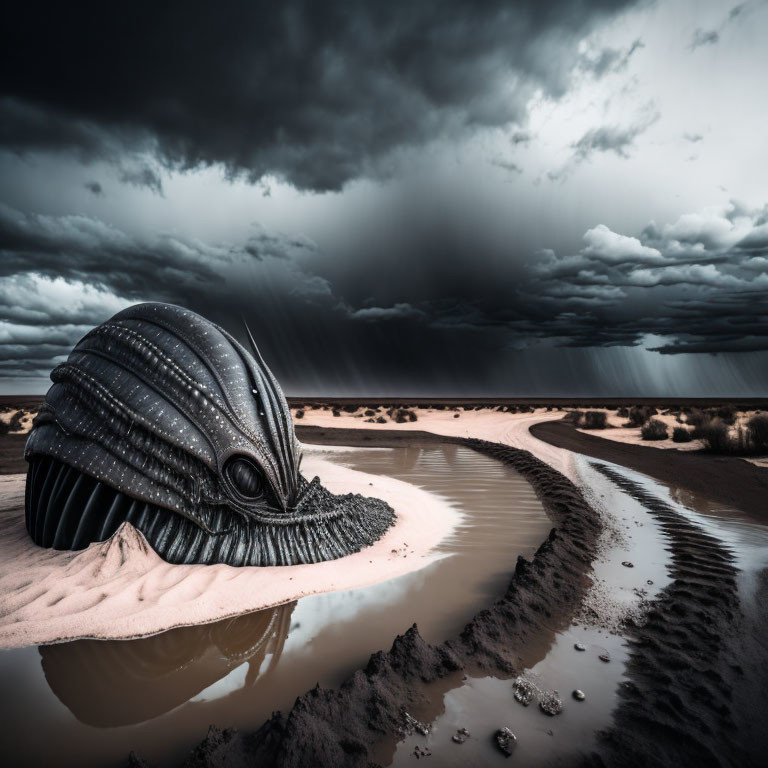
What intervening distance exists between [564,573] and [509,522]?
2.10 metres

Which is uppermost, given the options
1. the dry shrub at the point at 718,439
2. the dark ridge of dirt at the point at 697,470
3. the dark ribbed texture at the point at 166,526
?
the dark ribbed texture at the point at 166,526

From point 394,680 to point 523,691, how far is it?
75cm

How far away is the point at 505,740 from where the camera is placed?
2025mm

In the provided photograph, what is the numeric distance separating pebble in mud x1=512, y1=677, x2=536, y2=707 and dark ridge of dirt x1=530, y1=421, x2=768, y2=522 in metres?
5.84

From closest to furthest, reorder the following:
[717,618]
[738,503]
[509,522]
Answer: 1. [717,618]
2. [509,522]
3. [738,503]

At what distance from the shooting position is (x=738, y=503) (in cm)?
702

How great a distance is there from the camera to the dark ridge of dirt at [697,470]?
7402 millimetres

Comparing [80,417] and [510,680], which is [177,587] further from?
[510,680]

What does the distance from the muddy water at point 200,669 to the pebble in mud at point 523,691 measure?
0.70m

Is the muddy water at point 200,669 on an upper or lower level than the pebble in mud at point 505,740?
upper

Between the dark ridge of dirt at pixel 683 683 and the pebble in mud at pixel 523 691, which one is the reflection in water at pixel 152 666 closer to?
the pebble in mud at pixel 523 691


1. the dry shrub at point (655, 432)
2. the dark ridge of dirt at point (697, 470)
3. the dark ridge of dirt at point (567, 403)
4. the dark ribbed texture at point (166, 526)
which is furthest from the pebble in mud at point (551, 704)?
Answer: the dark ridge of dirt at point (567, 403)

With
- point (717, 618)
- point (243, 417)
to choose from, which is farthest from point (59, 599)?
point (717, 618)

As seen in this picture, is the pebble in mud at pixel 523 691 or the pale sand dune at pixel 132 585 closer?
the pebble in mud at pixel 523 691
